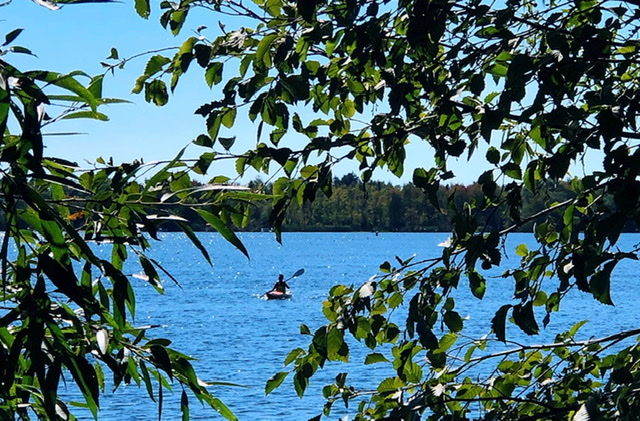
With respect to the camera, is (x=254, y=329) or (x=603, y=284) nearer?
(x=603, y=284)

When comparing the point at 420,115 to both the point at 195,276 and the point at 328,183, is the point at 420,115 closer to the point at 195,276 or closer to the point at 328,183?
the point at 328,183

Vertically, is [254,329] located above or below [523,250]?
below

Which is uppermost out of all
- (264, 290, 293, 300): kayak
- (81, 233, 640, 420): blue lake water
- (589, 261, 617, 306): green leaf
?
(589, 261, 617, 306): green leaf

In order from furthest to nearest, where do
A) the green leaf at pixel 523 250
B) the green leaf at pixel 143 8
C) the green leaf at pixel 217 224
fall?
the green leaf at pixel 523 250, the green leaf at pixel 143 8, the green leaf at pixel 217 224

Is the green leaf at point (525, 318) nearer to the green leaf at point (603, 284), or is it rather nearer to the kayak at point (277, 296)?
the green leaf at point (603, 284)

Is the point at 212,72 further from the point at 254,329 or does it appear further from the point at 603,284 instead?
the point at 254,329

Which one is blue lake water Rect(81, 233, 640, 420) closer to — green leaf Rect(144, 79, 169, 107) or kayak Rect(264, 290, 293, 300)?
kayak Rect(264, 290, 293, 300)

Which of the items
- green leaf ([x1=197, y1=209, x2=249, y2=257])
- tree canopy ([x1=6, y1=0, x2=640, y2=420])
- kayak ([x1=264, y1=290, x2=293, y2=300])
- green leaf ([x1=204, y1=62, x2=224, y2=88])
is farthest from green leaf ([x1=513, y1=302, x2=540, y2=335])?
kayak ([x1=264, y1=290, x2=293, y2=300])

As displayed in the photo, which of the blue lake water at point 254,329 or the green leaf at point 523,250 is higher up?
the green leaf at point 523,250

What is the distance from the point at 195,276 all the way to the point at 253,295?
22.7 metres

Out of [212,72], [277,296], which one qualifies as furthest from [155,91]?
[277,296]

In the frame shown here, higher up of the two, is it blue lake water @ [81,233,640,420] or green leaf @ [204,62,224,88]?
green leaf @ [204,62,224,88]

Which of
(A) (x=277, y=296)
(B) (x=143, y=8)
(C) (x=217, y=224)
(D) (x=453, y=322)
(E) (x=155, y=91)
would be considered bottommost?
(A) (x=277, y=296)

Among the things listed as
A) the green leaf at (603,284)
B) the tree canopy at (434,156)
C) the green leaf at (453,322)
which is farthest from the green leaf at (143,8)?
the green leaf at (603,284)
